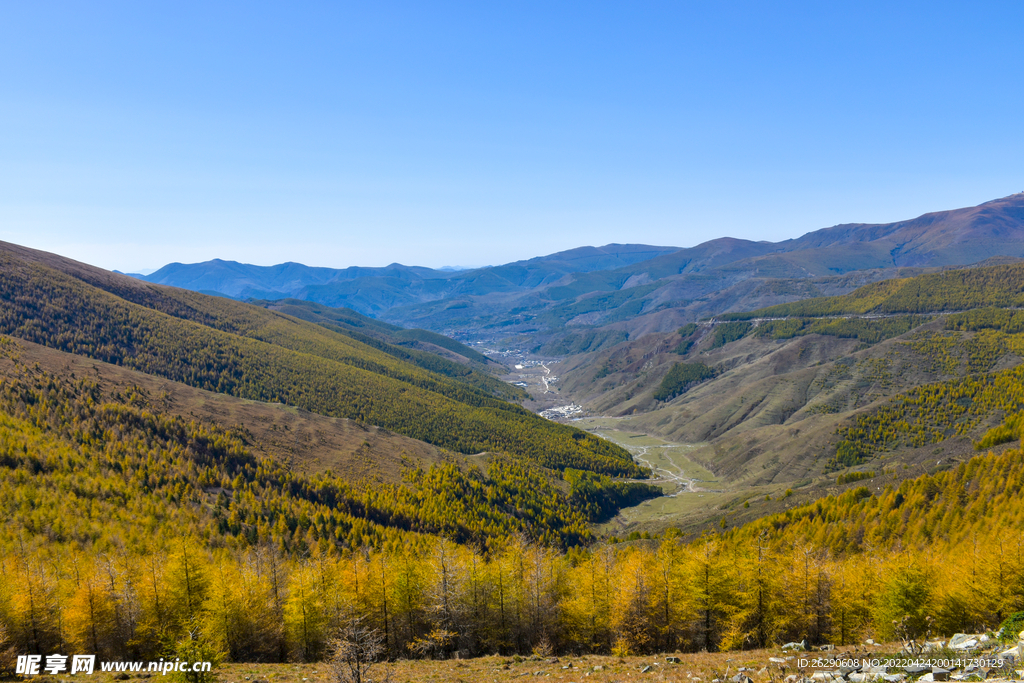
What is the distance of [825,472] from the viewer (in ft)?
618

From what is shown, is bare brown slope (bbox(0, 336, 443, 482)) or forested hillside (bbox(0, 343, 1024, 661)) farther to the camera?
bare brown slope (bbox(0, 336, 443, 482))

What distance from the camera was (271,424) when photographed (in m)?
166

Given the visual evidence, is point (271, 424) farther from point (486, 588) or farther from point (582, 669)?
point (582, 669)

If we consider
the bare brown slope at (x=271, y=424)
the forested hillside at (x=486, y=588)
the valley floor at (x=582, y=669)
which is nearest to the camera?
the valley floor at (x=582, y=669)

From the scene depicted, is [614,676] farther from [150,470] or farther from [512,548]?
[150,470]

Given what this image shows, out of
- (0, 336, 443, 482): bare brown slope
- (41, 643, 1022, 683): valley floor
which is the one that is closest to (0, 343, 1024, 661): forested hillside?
(41, 643, 1022, 683): valley floor

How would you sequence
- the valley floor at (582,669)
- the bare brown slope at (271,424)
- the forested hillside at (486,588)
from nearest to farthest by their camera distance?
1. the valley floor at (582,669)
2. the forested hillside at (486,588)
3. the bare brown slope at (271,424)

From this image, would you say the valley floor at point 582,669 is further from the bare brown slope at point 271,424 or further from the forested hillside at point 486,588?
the bare brown slope at point 271,424

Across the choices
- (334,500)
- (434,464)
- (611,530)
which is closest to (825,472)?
(611,530)

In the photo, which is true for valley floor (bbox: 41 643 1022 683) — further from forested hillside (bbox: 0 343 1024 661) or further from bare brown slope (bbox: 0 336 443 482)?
bare brown slope (bbox: 0 336 443 482)

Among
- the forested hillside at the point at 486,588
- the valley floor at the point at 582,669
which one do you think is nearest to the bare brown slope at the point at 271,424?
the forested hillside at the point at 486,588

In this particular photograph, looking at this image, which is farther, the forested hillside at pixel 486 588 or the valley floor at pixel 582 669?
the forested hillside at pixel 486 588

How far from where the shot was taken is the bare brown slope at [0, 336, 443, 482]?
147250mm

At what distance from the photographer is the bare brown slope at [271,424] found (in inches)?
5797
